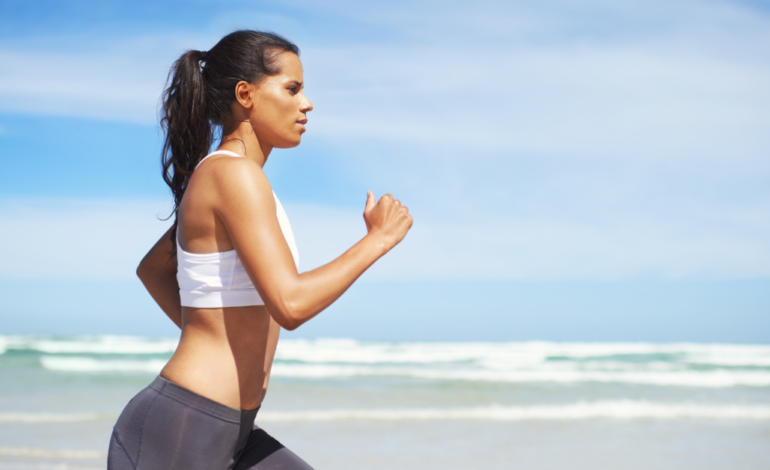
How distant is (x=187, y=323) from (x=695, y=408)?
32.6 ft

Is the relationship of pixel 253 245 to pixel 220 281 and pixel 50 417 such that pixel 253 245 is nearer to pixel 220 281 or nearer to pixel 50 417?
pixel 220 281

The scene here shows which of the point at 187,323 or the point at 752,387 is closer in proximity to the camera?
the point at 187,323

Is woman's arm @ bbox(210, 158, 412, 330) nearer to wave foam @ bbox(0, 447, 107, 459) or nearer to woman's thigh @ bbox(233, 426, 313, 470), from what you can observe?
woman's thigh @ bbox(233, 426, 313, 470)

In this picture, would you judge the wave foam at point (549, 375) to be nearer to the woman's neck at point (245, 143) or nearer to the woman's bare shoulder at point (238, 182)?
the woman's neck at point (245, 143)

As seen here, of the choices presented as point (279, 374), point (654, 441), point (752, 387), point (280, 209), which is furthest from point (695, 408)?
point (280, 209)

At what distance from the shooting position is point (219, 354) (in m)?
1.64

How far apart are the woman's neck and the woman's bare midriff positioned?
0.44m

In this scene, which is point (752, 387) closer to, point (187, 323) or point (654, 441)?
point (654, 441)

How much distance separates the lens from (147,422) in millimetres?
1621

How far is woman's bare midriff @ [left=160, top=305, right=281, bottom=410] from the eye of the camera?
5.36 feet

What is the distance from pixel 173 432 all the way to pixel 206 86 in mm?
982

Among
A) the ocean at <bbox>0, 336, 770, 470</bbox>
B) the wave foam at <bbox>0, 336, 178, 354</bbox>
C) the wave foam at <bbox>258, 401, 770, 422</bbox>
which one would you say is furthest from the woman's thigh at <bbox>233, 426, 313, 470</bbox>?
the wave foam at <bbox>0, 336, 178, 354</bbox>

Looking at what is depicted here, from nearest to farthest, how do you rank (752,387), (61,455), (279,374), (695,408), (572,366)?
1. (61,455)
2. (695,408)
3. (752,387)
4. (279,374)
5. (572,366)

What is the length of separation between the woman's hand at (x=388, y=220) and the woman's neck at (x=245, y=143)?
37 centimetres
